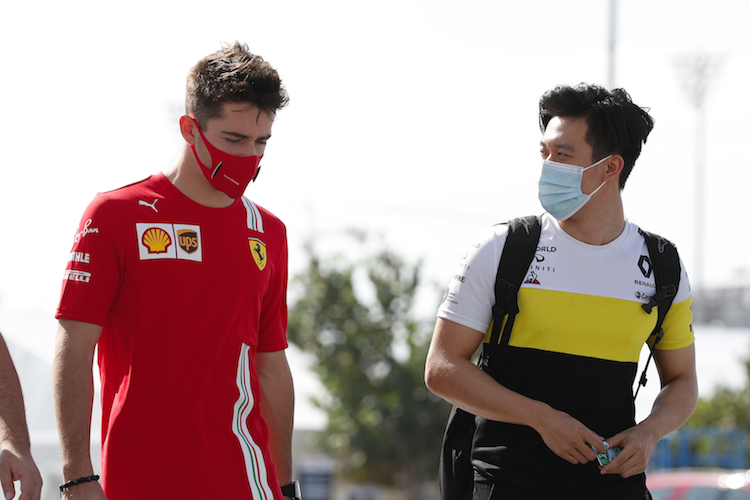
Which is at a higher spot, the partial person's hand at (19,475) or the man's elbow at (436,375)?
the man's elbow at (436,375)

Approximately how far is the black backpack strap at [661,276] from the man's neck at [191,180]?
165cm

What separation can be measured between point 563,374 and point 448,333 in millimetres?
433

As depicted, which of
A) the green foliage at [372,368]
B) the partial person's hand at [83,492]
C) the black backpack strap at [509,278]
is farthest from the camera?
the green foliage at [372,368]

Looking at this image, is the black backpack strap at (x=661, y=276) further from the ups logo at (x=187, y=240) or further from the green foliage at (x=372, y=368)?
the green foliage at (x=372, y=368)

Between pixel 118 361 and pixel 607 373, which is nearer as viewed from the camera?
pixel 118 361

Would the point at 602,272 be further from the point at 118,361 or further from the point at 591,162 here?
the point at 118,361

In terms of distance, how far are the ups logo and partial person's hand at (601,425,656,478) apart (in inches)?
62.5

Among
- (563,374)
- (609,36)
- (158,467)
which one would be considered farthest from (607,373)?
(609,36)

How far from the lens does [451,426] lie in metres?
3.21

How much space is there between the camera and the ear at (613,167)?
10.7ft

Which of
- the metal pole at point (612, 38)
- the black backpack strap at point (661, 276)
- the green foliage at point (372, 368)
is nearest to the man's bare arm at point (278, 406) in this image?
the black backpack strap at point (661, 276)

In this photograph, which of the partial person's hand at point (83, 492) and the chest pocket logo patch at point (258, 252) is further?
the chest pocket logo patch at point (258, 252)

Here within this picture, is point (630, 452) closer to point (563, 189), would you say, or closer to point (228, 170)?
point (563, 189)

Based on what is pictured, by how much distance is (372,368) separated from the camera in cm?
1625
